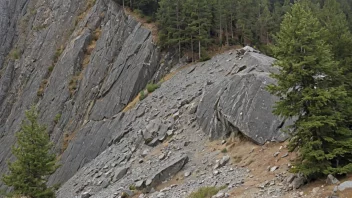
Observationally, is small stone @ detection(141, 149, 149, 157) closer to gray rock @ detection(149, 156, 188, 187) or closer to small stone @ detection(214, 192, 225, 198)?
gray rock @ detection(149, 156, 188, 187)

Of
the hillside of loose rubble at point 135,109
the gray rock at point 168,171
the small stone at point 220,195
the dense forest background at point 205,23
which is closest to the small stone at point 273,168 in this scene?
the hillside of loose rubble at point 135,109

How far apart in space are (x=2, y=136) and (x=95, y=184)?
32.3 m

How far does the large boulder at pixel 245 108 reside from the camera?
25188 millimetres

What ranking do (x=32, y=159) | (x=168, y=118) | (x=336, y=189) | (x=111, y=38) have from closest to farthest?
(x=336, y=189) → (x=32, y=159) → (x=168, y=118) → (x=111, y=38)

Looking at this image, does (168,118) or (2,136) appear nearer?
(168,118)

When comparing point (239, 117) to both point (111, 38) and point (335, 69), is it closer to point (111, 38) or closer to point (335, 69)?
point (335, 69)

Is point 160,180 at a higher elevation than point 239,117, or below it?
below

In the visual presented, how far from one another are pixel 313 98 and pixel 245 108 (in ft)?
32.9

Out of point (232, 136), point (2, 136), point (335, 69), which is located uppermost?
point (335, 69)

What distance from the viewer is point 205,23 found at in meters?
48.5

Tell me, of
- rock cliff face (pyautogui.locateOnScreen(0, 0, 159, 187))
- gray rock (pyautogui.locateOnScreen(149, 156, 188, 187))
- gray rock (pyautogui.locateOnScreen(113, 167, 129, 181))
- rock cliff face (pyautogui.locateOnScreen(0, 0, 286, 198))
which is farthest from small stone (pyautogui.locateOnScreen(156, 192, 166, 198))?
rock cliff face (pyautogui.locateOnScreen(0, 0, 159, 187))

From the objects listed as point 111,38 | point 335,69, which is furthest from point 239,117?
point 111,38

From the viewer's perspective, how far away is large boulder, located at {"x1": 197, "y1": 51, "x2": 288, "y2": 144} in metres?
25.2

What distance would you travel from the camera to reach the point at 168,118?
33.5 meters
